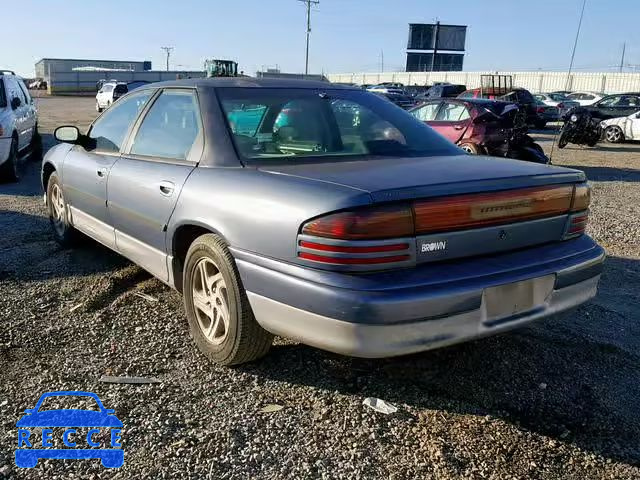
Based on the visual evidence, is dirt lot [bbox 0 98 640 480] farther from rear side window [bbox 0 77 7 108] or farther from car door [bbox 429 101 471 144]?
car door [bbox 429 101 471 144]

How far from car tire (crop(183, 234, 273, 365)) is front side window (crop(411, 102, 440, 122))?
907 centimetres

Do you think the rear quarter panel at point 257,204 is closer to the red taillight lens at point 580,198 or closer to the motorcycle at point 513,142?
the red taillight lens at point 580,198

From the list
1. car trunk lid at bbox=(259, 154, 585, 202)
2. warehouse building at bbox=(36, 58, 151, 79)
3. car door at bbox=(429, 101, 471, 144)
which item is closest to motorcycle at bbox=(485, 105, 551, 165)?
car door at bbox=(429, 101, 471, 144)

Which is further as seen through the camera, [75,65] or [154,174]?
[75,65]

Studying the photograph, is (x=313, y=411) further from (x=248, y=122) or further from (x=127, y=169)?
(x=127, y=169)

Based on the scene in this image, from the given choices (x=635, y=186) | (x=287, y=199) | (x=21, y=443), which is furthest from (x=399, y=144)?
(x=635, y=186)

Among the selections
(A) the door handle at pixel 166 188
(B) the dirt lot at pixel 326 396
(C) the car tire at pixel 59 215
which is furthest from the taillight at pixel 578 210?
(C) the car tire at pixel 59 215

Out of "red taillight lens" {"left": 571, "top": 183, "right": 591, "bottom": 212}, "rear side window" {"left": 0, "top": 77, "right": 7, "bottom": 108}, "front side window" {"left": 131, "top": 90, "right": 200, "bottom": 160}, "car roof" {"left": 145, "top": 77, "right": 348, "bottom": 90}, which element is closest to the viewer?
"red taillight lens" {"left": 571, "top": 183, "right": 591, "bottom": 212}

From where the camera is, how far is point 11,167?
9.19m

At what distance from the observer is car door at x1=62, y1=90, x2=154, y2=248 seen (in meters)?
4.28

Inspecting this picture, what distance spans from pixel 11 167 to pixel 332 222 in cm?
841

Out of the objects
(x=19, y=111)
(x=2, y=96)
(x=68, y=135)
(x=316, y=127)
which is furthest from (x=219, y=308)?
(x=19, y=111)

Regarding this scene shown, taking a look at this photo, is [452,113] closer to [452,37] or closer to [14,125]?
[14,125]

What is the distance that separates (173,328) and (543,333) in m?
2.39
